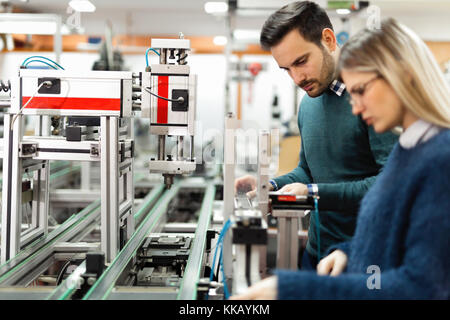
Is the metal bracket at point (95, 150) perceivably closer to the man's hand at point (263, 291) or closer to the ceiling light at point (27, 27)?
A: the man's hand at point (263, 291)

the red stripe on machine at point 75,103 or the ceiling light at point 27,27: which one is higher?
the ceiling light at point 27,27

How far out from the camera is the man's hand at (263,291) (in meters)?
0.87

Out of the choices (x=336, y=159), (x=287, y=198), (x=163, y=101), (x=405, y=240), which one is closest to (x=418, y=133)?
(x=405, y=240)

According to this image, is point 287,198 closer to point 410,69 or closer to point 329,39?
point 410,69

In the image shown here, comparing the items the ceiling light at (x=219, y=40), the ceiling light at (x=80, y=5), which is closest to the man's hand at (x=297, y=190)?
the ceiling light at (x=80, y=5)

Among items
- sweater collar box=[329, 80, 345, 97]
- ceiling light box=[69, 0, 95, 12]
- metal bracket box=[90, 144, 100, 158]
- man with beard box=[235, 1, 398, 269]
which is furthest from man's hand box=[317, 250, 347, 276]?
ceiling light box=[69, 0, 95, 12]

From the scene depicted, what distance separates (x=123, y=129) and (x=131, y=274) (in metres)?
0.61

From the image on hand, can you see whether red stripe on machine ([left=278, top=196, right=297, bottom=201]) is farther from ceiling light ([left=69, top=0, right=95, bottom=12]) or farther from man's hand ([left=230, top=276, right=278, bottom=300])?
ceiling light ([left=69, top=0, right=95, bottom=12])

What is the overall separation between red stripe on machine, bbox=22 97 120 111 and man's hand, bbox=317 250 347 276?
0.95 m

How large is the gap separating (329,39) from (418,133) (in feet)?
2.06

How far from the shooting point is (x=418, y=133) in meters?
0.87

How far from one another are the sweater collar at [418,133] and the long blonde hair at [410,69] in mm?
16

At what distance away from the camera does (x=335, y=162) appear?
4.74 feet

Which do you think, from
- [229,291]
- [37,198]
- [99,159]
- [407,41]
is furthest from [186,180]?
[407,41]
